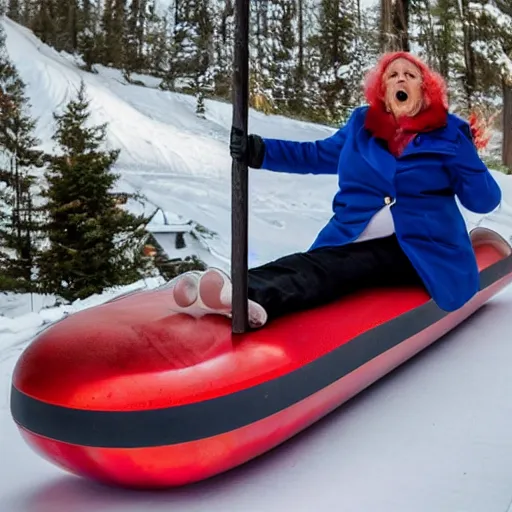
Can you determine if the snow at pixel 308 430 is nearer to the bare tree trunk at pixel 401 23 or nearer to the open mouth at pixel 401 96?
the open mouth at pixel 401 96

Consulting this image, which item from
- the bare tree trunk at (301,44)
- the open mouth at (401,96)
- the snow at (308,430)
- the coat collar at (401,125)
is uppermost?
the bare tree trunk at (301,44)

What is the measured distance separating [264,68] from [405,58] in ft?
A: 4.37

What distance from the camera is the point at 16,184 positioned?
7.09 ft

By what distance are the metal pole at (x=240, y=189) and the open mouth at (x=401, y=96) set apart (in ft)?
2.21

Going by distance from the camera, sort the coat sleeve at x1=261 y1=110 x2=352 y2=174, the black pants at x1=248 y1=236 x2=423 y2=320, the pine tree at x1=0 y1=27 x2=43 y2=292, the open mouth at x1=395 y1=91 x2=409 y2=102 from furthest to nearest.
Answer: the pine tree at x1=0 y1=27 x2=43 y2=292
the open mouth at x1=395 y1=91 x2=409 y2=102
the coat sleeve at x1=261 y1=110 x2=352 y2=174
the black pants at x1=248 y1=236 x2=423 y2=320

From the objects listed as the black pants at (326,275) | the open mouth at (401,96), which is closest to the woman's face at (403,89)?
the open mouth at (401,96)

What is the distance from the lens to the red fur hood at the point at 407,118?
1.60m

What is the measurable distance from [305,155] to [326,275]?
43 cm

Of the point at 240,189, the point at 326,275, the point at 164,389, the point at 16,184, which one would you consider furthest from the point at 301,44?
the point at 164,389

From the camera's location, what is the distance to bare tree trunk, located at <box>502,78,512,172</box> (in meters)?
3.89

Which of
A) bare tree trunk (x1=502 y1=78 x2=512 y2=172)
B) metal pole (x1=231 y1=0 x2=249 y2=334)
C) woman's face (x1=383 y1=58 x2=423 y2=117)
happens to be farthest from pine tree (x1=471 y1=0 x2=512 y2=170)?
metal pole (x1=231 y1=0 x2=249 y2=334)

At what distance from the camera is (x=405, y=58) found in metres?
1.66

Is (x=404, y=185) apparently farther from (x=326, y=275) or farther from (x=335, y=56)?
(x=335, y=56)

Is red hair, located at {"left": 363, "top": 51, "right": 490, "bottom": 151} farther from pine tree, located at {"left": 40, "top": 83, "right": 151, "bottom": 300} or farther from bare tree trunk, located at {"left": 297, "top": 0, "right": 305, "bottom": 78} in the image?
bare tree trunk, located at {"left": 297, "top": 0, "right": 305, "bottom": 78}
